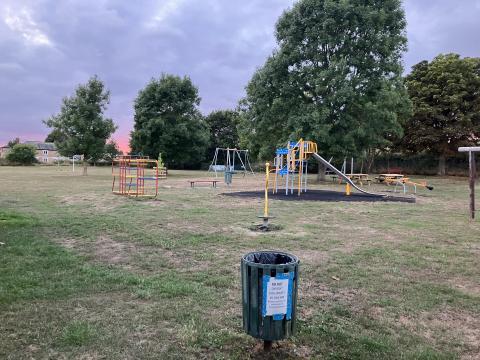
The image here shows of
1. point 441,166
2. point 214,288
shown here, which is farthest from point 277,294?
point 441,166

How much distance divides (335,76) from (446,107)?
49.1 feet

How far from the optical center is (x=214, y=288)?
203 inches

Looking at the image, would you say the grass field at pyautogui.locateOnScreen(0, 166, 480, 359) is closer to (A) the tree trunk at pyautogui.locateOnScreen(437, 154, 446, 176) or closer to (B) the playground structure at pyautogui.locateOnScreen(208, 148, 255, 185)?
(B) the playground structure at pyautogui.locateOnScreen(208, 148, 255, 185)

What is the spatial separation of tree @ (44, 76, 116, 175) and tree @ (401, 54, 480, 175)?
2482cm

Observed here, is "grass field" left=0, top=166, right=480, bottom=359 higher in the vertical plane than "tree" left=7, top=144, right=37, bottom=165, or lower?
lower

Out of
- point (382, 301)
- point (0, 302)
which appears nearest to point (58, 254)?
point (0, 302)

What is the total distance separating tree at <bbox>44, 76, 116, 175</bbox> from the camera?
106 ft

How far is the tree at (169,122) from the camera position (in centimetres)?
3544

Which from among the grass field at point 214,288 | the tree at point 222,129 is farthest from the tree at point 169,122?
the grass field at point 214,288

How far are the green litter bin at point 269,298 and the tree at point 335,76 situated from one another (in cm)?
1988

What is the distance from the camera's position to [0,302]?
4.47 meters

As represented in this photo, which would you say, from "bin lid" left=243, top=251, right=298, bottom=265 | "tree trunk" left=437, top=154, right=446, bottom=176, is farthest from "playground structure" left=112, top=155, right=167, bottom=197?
"tree trunk" left=437, top=154, right=446, bottom=176

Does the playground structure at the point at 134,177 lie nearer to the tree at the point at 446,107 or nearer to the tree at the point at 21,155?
A: the tree at the point at 446,107

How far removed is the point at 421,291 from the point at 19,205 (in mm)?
12145
